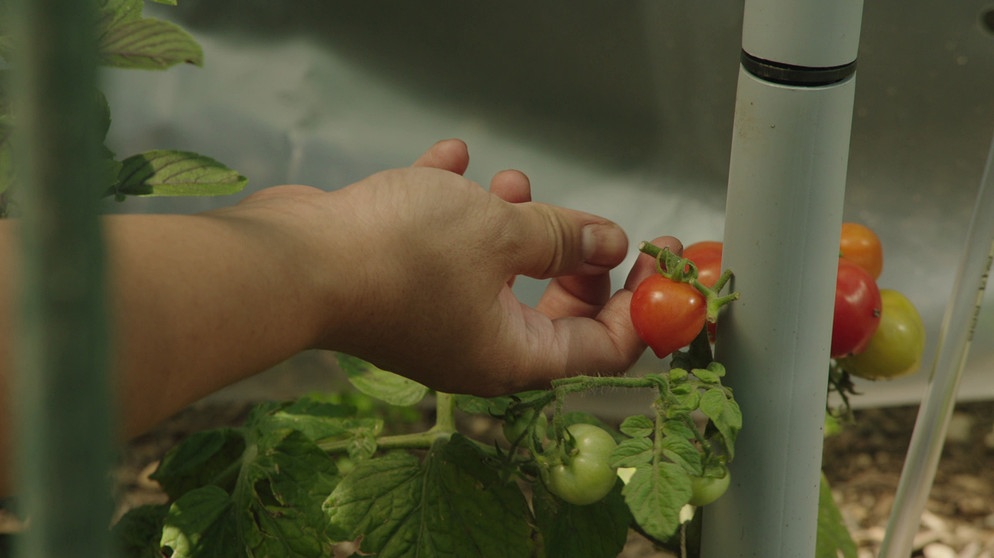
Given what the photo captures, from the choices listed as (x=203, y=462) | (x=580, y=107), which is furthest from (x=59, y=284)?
(x=580, y=107)

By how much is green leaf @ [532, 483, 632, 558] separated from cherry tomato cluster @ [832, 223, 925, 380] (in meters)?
0.23

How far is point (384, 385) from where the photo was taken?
3.03 feet

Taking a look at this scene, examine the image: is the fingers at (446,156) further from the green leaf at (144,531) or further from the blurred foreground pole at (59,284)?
the blurred foreground pole at (59,284)

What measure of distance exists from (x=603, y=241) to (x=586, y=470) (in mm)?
188

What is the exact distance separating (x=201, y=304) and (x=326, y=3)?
92 centimetres

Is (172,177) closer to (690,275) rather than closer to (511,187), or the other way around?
(511,187)

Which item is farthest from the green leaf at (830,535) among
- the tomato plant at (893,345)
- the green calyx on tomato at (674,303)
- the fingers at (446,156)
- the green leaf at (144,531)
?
the green leaf at (144,531)

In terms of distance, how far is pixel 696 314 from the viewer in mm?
645

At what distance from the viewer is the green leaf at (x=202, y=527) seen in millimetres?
803

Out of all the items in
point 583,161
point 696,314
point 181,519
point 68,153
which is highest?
point 68,153

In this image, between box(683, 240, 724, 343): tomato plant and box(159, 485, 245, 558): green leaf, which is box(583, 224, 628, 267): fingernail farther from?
box(159, 485, 245, 558): green leaf

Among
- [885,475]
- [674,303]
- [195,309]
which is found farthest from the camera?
[885,475]

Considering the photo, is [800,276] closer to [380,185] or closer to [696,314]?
[696,314]

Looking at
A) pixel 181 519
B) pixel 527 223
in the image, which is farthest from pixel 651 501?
pixel 181 519
